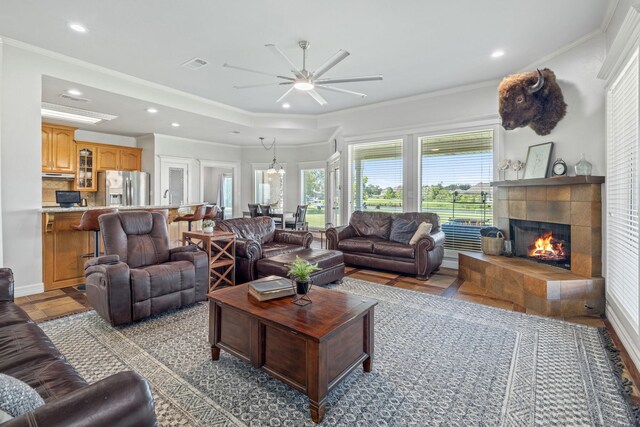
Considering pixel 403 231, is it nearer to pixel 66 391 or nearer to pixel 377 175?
pixel 377 175

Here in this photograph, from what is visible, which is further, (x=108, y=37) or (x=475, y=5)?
(x=108, y=37)

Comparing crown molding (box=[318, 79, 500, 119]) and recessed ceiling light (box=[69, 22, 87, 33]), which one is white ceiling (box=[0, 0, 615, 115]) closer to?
recessed ceiling light (box=[69, 22, 87, 33])

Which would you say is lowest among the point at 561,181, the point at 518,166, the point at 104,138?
the point at 561,181

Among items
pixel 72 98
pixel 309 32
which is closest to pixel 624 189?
pixel 309 32

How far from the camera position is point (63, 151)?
6480 mm

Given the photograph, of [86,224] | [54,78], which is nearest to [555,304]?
[86,224]

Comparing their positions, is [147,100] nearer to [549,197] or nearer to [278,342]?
[278,342]

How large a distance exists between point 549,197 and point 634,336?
178cm

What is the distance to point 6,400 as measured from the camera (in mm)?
838

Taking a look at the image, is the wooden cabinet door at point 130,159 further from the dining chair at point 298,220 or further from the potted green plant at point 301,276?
the potted green plant at point 301,276

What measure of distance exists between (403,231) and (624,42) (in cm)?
335

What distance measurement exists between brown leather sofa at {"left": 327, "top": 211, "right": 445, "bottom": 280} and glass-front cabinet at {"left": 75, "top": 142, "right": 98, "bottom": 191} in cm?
563

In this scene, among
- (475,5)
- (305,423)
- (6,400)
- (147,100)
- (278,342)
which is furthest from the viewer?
(147,100)

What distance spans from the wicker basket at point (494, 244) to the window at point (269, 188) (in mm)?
6118
